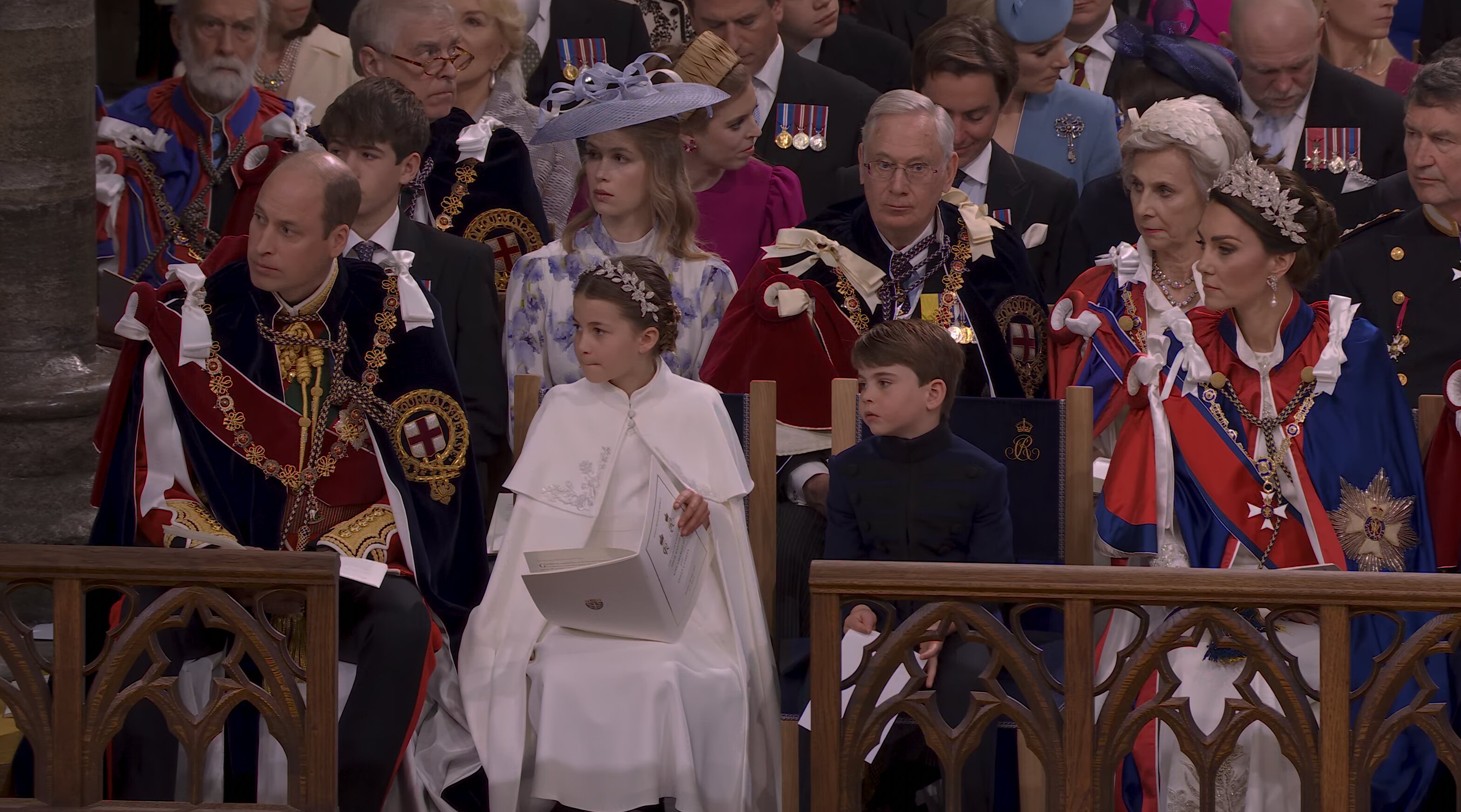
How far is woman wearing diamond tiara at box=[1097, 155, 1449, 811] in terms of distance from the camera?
4.57 metres

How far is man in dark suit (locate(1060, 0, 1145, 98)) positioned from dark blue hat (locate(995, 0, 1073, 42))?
0.55 meters

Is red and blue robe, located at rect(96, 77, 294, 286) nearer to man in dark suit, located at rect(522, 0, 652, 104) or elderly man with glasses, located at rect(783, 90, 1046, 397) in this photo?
man in dark suit, located at rect(522, 0, 652, 104)

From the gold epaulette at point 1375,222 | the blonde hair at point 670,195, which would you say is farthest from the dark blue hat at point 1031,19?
the blonde hair at point 670,195

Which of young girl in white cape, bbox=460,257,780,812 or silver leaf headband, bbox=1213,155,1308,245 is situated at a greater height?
silver leaf headband, bbox=1213,155,1308,245

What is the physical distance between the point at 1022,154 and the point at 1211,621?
2.89m

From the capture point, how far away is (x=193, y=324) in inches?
180

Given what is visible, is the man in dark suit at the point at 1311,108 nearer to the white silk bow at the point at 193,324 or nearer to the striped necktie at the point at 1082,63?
the striped necktie at the point at 1082,63

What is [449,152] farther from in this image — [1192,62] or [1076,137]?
[1192,62]

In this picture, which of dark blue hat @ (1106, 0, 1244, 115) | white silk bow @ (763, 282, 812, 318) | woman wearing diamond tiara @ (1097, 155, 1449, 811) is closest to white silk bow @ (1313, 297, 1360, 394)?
woman wearing diamond tiara @ (1097, 155, 1449, 811)

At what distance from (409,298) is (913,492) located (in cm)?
129

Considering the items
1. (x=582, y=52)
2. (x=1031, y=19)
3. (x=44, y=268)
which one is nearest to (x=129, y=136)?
(x=44, y=268)

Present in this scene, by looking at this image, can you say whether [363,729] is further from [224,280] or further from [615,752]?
[224,280]

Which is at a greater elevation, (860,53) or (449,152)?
(860,53)

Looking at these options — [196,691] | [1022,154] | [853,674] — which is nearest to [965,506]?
[853,674]
